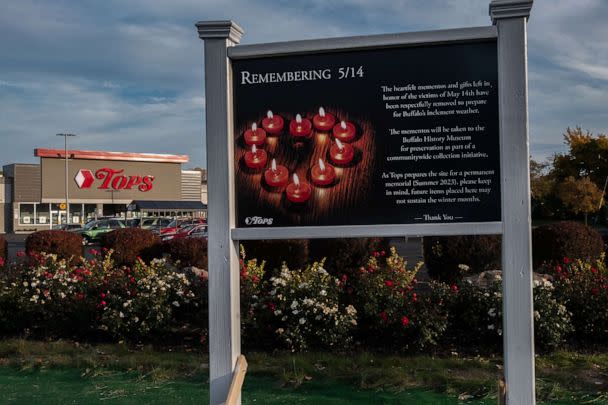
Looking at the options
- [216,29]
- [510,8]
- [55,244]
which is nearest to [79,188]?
[55,244]

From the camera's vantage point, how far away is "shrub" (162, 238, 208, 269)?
1020 cm

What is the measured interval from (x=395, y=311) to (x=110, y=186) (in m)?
56.5

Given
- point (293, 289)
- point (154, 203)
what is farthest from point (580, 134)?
point (293, 289)

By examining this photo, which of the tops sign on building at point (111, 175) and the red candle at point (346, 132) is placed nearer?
the red candle at point (346, 132)

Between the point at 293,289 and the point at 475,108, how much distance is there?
3.79m

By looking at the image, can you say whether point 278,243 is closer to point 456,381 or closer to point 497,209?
point 456,381

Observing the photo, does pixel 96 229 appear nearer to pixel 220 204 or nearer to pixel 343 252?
pixel 343 252

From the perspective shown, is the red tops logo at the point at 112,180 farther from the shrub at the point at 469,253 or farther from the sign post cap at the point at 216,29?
the sign post cap at the point at 216,29

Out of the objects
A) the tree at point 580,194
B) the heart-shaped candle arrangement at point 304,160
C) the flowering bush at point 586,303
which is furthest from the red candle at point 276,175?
the tree at point 580,194

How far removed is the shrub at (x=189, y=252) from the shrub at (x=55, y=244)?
157 centimetres

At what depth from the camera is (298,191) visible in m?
4.11

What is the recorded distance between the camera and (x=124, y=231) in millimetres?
10711

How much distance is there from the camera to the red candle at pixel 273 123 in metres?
4.14

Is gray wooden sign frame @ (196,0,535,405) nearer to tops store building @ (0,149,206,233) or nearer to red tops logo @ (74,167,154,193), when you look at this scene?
tops store building @ (0,149,206,233)
